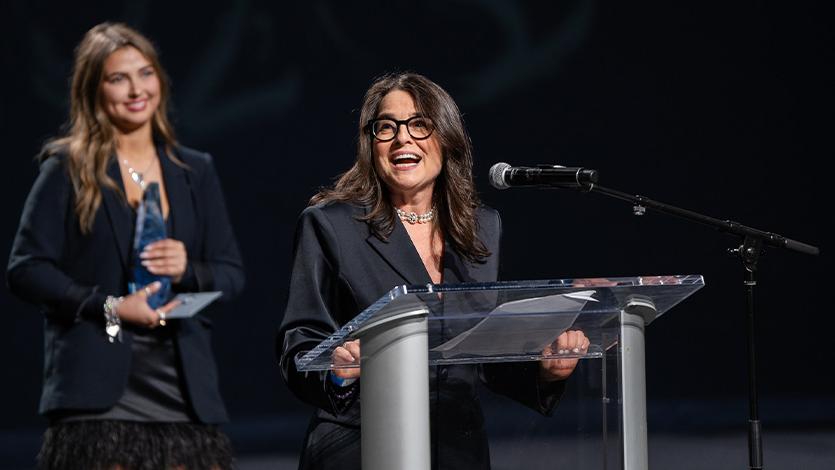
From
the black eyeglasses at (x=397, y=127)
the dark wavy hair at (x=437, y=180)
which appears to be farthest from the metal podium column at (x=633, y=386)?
the black eyeglasses at (x=397, y=127)

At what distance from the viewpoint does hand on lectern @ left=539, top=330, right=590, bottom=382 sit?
1.82 m

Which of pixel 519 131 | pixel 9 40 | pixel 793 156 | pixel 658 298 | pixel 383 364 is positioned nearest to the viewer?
pixel 383 364

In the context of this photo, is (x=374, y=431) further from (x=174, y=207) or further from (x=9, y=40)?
(x=9, y=40)

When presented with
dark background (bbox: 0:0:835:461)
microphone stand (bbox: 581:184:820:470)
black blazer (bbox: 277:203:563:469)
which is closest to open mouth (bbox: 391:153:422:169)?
black blazer (bbox: 277:203:563:469)

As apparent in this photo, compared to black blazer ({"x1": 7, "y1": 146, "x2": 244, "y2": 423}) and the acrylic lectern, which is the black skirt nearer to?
black blazer ({"x1": 7, "y1": 146, "x2": 244, "y2": 423})

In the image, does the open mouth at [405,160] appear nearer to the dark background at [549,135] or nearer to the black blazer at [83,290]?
the black blazer at [83,290]

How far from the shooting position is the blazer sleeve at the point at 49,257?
2713 millimetres

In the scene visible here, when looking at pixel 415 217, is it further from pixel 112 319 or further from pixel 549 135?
pixel 549 135

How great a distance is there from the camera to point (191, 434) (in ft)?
9.13

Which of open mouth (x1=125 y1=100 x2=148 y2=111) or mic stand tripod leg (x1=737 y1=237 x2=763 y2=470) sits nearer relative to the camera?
mic stand tripod leg (x1=737 y1=237 x2=763 y2=470)

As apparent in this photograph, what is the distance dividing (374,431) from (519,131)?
3.54 metres

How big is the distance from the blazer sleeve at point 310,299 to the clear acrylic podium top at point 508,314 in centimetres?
31

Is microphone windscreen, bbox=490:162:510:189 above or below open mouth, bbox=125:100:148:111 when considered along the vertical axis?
below

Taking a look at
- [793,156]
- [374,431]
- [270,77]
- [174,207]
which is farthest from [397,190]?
[793,156]
